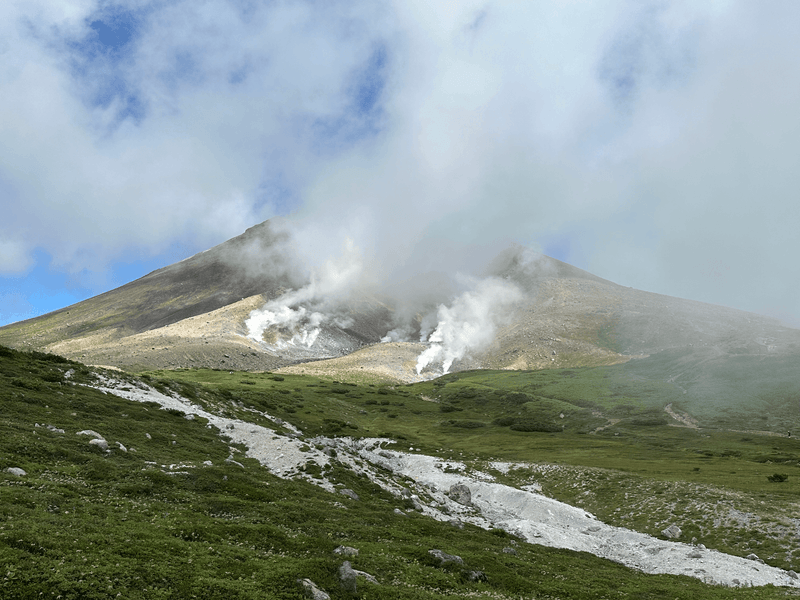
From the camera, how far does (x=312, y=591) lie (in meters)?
17.3

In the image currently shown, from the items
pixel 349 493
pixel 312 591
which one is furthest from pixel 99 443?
pixel 312 591

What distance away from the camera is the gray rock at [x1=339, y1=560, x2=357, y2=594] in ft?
60.0

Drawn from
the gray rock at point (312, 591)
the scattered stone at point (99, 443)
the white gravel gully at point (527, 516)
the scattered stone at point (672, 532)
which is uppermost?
the scattered stone at point (99, 443)

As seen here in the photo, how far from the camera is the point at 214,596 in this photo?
615 inches

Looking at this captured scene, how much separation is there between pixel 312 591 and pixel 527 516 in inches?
1751

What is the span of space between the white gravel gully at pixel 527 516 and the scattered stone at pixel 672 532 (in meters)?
1.96

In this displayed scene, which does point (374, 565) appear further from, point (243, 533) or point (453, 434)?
point (453, 434)

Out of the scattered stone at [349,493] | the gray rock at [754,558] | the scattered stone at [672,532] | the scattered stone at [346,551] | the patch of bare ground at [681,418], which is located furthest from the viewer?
the patch of bare ground at [681,418]

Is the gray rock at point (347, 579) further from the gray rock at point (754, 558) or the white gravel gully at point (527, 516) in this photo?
the gray rock at point (754, 558)

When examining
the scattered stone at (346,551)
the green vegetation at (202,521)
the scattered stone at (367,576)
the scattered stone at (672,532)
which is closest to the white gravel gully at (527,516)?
the scattered stone at (672,532)

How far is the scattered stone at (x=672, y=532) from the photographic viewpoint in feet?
151

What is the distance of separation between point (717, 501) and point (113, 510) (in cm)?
6311

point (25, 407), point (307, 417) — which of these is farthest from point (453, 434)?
point (25, 407)

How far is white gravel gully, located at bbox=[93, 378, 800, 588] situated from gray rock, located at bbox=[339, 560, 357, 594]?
21.1 metres
